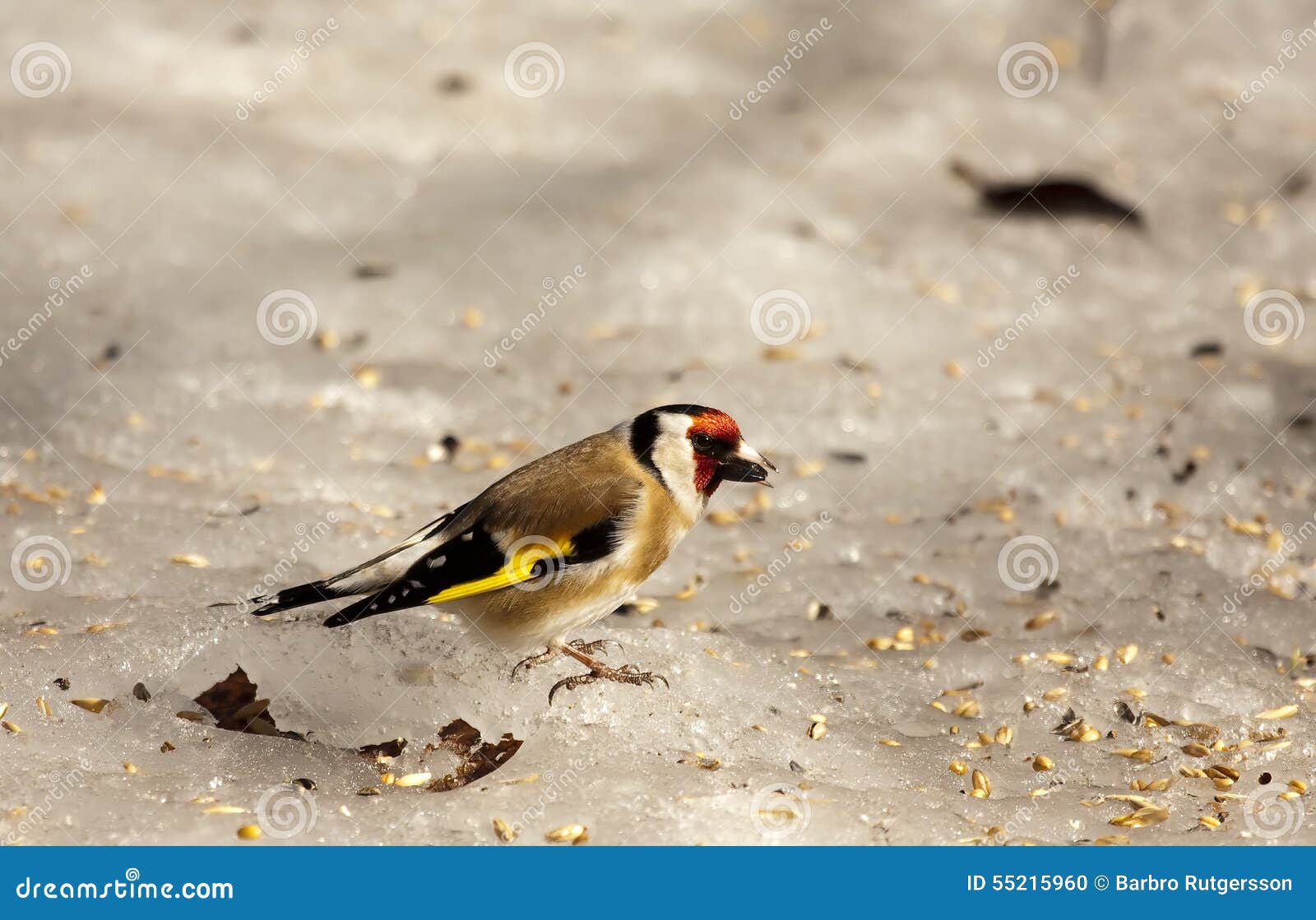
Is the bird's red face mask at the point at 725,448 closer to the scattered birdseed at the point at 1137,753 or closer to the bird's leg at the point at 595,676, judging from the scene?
the bird's leg at the point at 595,676

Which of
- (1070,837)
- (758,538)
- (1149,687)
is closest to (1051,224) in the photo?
(758,538)

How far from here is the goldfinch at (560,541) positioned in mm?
3914

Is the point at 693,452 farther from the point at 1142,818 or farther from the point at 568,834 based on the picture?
the point at 1142,818

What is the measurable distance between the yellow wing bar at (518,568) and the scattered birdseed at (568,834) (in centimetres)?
74

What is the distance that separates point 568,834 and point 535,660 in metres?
0.82

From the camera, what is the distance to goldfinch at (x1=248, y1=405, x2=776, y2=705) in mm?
3914

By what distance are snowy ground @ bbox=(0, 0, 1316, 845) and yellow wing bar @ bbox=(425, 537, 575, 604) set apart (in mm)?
591

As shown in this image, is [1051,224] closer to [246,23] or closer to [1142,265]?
[1142,265]

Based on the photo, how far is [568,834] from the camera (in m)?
3.74

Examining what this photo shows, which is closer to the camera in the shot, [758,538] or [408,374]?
[758,538]

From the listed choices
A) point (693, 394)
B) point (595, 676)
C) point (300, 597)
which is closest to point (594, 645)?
point (595, 676)

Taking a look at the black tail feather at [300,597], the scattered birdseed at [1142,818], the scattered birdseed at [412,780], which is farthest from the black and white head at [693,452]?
the scattered birdseed at [1142,818]

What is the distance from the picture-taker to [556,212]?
8.62 m

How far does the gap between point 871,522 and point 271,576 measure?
2784 millimetres
